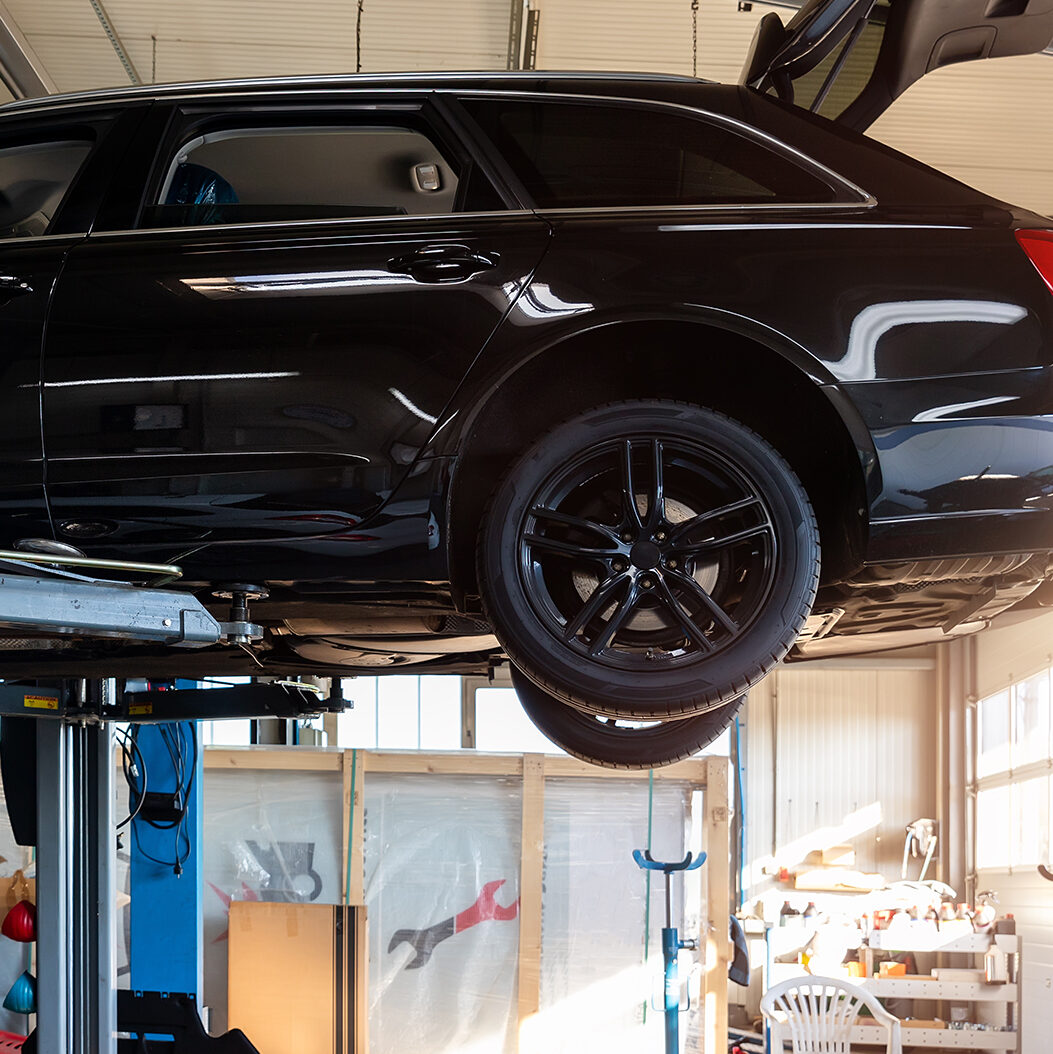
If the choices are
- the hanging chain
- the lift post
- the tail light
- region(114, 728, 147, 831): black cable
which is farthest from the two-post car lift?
the hanging chain

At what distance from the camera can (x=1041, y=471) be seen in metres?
2.08

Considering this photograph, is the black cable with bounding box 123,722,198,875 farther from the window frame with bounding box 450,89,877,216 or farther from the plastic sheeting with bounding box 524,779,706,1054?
the window frame with bounding box 450,89,877,216

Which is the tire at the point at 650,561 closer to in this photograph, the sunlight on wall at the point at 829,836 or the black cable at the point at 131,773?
the black cable at the point at 131,773

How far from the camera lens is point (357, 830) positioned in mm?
6668

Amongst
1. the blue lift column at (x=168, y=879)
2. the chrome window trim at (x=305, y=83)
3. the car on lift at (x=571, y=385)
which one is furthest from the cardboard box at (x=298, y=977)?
the chrome window trim at (x=305, y=83)

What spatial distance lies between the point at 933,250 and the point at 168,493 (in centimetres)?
149

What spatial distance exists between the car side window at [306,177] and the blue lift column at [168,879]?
3.14 metres

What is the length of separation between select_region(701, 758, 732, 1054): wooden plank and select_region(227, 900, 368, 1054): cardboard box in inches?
73.0

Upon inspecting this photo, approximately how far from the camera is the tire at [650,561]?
2129 mm

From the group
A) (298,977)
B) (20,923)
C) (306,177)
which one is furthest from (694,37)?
(20,923)

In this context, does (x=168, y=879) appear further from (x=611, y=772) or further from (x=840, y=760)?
(x=840, y=760)

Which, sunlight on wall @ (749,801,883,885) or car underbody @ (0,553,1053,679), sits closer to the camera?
car underbody @ (0,553,1053,679)

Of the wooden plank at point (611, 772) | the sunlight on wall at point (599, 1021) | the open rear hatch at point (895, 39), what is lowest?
the sunlight on wall at point (599, 1021)

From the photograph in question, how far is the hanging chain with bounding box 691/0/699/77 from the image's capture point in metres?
6.28
